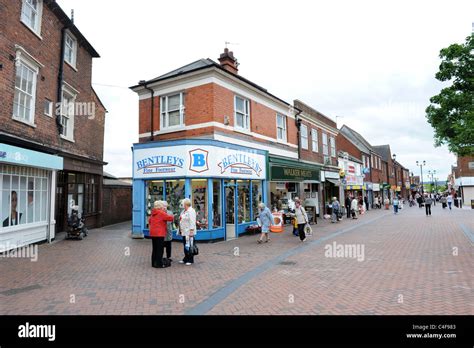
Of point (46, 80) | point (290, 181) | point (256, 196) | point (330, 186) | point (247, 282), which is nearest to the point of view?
point (247, 282)

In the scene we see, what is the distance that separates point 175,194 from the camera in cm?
1223

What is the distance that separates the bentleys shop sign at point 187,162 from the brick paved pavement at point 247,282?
121 inches

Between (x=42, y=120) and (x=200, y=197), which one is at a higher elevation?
(x=42, y=120)

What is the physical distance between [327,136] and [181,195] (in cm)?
1605

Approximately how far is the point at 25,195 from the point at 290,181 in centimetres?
1226

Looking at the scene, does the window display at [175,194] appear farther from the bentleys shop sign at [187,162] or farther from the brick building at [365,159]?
the brick building at [365,159]

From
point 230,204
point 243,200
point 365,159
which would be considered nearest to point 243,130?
point 243,200

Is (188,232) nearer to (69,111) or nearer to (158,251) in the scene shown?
(158,251)

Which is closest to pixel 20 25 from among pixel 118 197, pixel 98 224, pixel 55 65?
pixel 55 65

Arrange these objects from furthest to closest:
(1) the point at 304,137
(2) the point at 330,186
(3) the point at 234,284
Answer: (2) the point at 330,186 < (1) the point at 304,137 < (3) the point at 234,284

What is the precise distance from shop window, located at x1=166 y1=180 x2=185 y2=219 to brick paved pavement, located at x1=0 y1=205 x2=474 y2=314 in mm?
2177

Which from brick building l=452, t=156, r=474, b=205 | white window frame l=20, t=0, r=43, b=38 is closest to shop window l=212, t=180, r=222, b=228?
white window frame l=20, t=0, r=43, b=38

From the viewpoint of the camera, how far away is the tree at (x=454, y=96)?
1344 cm

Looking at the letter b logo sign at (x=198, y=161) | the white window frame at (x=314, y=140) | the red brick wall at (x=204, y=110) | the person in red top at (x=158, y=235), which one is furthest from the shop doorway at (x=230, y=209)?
the white window frame at (x=314, y=140)
